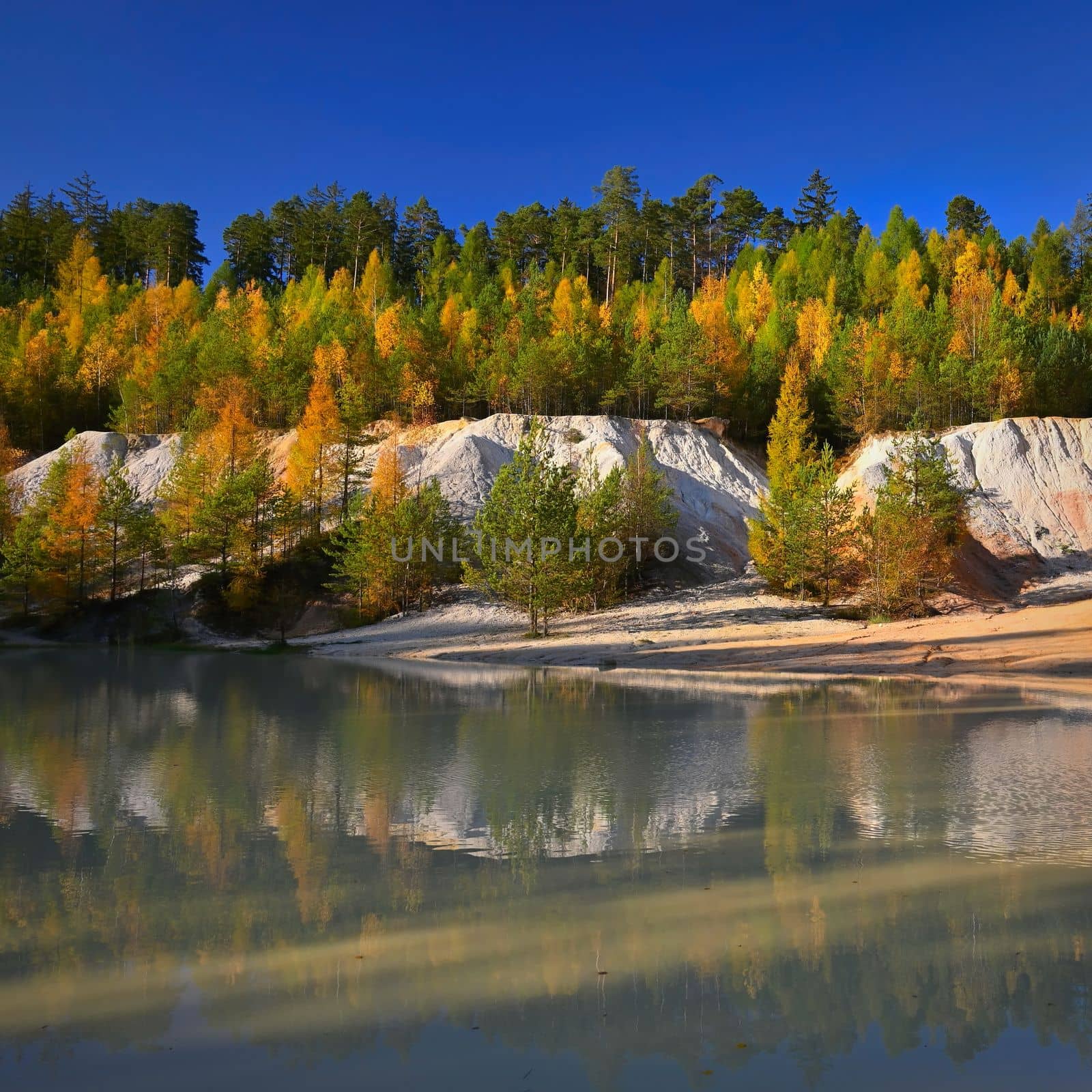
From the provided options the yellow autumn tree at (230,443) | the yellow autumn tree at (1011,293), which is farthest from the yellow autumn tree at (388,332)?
the yellow autumn tree at (1011,293)

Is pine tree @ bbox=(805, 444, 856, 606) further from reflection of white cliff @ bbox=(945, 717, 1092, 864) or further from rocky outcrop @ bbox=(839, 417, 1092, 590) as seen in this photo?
reflection of white cliff @ bbox=(945, 717, 1092, 864)

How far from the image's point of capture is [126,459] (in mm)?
66188

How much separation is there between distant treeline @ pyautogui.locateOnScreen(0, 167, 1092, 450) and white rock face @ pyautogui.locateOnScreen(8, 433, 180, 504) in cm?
231

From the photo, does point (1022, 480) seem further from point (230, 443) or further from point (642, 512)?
point (230, 443)

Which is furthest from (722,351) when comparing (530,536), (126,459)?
(126,459)

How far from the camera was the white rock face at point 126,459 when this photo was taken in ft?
204

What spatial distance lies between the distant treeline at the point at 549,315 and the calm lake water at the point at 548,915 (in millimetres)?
45667

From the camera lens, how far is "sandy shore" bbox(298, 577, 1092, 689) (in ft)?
96.5

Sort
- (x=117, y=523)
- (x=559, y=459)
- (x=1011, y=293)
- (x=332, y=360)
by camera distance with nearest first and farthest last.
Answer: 1. (x=117, y=523)
2. (x=559, y=459)
3. (x=332, y=360)
4. (x=1011, y=293)

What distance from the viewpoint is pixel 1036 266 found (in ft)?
318

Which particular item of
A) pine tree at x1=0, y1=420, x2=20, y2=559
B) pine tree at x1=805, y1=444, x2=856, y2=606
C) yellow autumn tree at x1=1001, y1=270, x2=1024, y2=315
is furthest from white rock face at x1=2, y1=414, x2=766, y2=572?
yellow autumn tree at x1=1001, y1=270, x2=1024, y2=315

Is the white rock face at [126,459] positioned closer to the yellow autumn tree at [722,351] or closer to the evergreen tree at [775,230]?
the yellow autumn tree at [722,351]

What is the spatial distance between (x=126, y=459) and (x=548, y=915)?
6810 centimetres

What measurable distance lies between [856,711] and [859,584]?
2609cm
